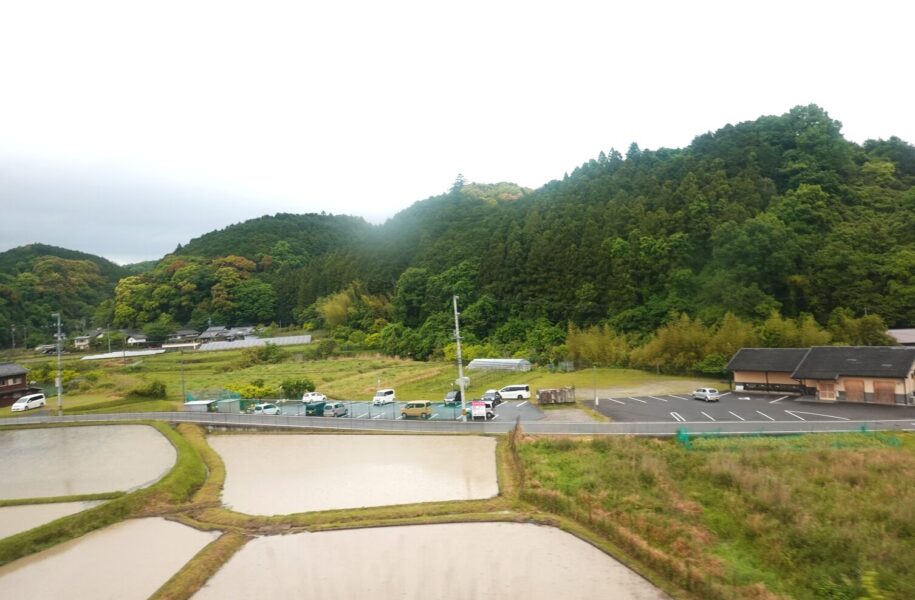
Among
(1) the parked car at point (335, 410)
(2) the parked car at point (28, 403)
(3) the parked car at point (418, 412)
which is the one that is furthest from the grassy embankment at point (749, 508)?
(2) the parked car at point (28, 403)

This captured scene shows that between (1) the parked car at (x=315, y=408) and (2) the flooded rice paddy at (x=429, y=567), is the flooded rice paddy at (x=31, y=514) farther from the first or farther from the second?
(1) the parked car at (x=315, y=408)

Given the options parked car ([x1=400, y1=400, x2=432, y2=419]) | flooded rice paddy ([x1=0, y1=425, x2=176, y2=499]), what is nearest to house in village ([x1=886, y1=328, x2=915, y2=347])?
parked car ([x1=400, y1=400, x2=432, y2=419])

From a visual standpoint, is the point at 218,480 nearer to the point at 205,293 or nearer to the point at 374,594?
the point at 374,594

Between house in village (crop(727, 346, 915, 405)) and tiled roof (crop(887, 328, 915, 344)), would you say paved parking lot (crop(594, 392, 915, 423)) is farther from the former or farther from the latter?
tiled roof (crop(887, 328, 915, 344))

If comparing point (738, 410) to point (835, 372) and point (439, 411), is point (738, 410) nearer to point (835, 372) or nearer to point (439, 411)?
point (835, 372)

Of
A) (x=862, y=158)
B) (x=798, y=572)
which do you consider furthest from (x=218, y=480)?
(x=862, y=158)
